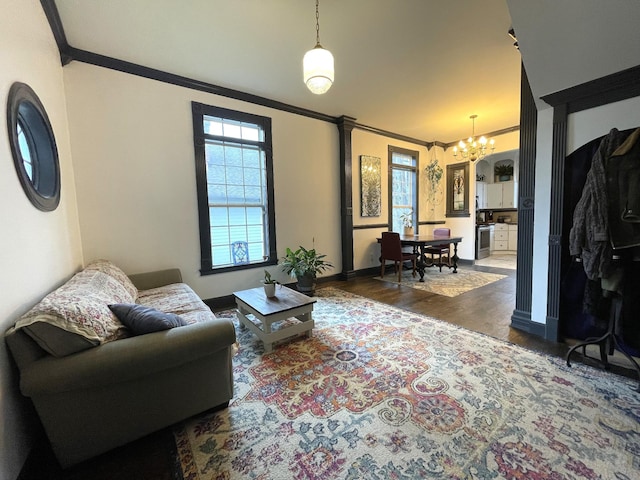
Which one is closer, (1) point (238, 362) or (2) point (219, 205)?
(1) point (238, 362)

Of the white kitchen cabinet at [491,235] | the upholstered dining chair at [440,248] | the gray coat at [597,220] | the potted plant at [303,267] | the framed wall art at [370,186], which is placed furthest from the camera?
the white kitchen cabinet at [491,235]

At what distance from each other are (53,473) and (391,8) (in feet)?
11.9

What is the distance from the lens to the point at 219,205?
11.6 ft

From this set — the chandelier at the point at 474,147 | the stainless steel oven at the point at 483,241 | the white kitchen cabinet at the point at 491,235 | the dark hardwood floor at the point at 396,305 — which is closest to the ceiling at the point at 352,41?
the chandelier at the point at 474,147

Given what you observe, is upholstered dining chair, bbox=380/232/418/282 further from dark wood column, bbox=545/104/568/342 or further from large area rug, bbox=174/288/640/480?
large area rug, bbox=174/288/640/480

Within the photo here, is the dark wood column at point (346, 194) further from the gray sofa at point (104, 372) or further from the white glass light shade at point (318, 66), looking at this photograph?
the gray sofa at point (104, 372)

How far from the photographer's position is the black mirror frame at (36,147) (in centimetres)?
149

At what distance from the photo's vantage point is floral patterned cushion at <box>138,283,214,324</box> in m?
2.07

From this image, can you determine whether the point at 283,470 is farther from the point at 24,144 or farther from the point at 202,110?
the point at 202,110

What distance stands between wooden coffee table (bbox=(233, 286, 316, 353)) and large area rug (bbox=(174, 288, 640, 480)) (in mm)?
155

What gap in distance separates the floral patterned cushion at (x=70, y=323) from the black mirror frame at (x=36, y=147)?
27.5 inches

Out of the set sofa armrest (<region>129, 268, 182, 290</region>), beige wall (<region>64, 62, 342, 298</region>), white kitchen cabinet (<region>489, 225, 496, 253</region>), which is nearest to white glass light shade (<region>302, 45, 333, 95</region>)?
beige wall (<region>64, 62, 342, 298</region>)

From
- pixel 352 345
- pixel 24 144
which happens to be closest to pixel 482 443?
pixel 352 345

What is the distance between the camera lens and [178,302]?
2322mm
